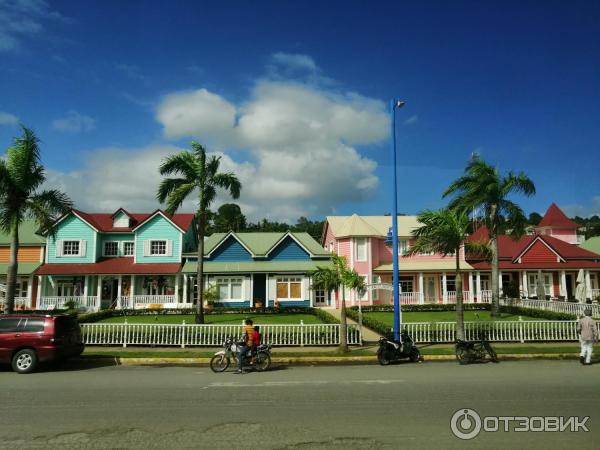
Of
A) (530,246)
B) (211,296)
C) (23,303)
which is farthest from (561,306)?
(23,303)

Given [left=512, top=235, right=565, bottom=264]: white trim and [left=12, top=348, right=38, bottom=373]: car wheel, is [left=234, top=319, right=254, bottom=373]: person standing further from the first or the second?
[left=512, top=235, right=565, bottom=264]: white trim

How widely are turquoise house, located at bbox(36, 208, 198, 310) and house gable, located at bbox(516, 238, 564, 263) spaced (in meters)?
28.6

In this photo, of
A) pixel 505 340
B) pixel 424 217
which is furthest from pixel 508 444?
pixel 505 340

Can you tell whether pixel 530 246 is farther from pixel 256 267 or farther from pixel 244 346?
pixel 244 346

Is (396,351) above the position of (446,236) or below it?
below

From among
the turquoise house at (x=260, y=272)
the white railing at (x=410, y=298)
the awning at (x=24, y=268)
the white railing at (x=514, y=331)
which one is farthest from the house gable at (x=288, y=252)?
the awning at (x=24, y=268)

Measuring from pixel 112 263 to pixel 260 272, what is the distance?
40.1 feet

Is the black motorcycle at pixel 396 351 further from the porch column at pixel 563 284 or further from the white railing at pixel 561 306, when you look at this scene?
the porch column at pixel 563 284

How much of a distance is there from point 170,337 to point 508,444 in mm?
13980

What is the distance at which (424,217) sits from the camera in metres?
16.4

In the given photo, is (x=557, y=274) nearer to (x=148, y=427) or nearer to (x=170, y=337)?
(x=170, y=337)

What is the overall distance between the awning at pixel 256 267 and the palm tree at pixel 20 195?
1405cm

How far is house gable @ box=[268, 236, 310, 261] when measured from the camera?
34.4 m

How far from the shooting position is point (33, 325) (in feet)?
41.8
